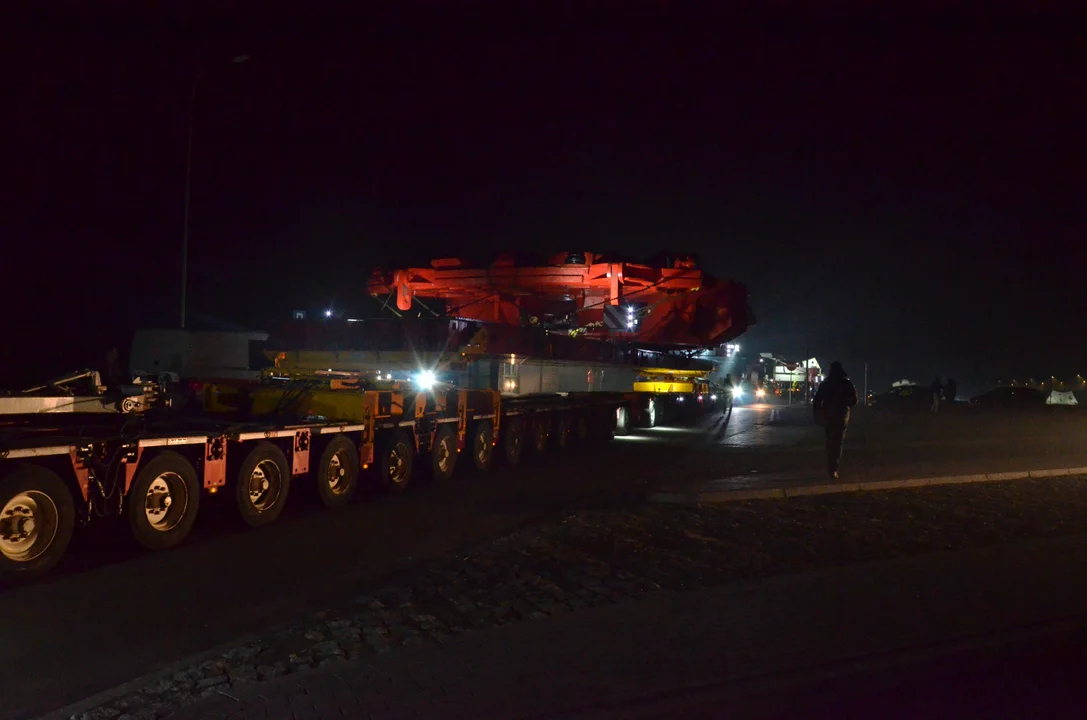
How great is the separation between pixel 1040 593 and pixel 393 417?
28.1 feet

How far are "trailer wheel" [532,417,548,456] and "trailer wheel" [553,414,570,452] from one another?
0.83m

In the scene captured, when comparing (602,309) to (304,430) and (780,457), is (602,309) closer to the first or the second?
(780,457)

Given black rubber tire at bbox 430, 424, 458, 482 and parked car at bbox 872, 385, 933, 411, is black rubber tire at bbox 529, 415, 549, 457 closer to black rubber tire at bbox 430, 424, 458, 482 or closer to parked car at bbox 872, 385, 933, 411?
black rubber tire at bbox 430, 424, 458, 482

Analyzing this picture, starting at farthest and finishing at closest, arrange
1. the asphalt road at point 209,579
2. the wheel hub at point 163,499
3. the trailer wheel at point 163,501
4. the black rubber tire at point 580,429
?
1. the black rubber tire at point 580,429
2. the wheel hub at point 163,499
3. the trailer wheel at point 163,501
4. the asphalt road at point 209,579

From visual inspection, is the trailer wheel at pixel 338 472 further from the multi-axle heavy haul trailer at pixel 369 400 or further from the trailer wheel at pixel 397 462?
the trailer wheel at pixel 397 462

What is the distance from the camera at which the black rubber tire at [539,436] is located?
791 inches

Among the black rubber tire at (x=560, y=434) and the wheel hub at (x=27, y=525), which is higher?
the black rubber tire at (x=560, y=434)

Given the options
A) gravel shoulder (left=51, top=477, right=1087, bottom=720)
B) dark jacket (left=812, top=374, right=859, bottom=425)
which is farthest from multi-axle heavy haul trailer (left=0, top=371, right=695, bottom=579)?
dark jacket (left=812, top=374, right=859, bottom=425)

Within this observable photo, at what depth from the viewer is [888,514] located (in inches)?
460

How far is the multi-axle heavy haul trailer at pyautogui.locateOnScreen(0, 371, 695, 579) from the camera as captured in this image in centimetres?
779

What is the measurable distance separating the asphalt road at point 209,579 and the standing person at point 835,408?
111 inches

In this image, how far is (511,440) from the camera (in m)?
18.5

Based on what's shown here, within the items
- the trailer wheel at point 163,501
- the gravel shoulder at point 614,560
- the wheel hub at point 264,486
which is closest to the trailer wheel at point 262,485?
the wheel hub at point 264,486

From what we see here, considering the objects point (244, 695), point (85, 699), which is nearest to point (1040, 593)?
point (244, 695)
